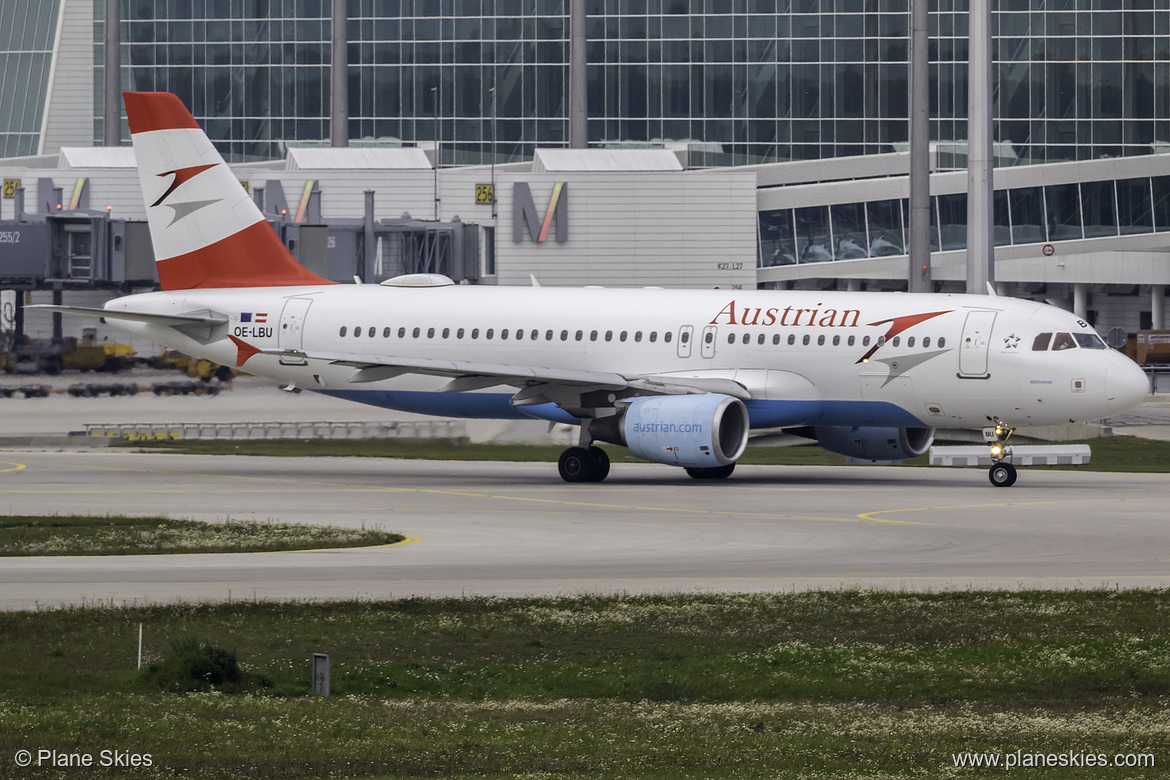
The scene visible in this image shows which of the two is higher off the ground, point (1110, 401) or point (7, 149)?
point (7, 149)

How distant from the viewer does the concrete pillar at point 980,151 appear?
5722cm

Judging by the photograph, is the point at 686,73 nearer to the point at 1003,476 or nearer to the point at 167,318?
the point at 167,318

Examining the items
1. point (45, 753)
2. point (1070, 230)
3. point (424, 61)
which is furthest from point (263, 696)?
point (424, 61)

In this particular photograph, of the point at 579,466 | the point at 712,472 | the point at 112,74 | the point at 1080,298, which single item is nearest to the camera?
the point at 579,466

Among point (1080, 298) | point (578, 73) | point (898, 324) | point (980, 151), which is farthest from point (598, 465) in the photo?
point (1080, 298)

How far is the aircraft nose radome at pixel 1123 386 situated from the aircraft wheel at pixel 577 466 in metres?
11.3

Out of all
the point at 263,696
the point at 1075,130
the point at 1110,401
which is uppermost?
the point at 1075,130

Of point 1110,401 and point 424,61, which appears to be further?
point 424,61

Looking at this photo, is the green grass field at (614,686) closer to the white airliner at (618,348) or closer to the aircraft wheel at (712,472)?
the white airliner at (618,348)

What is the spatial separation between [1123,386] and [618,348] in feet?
36.7

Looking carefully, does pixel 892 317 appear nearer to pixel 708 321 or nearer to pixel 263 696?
pixel 708 321

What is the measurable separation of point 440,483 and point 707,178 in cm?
5056

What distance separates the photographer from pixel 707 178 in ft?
287

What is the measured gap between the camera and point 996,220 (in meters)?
94.8
